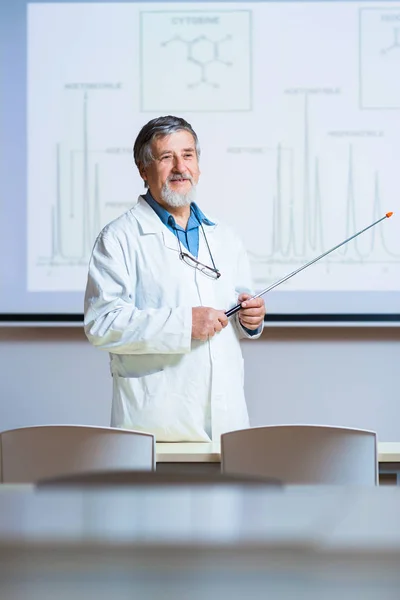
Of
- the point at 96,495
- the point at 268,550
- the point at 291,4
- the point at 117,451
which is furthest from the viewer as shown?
the point at 291,4

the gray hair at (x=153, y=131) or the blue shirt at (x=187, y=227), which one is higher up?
the gray hair at (x=153, y=131)

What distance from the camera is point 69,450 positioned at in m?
1.78

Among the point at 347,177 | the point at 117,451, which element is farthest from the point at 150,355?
the point at 347,177

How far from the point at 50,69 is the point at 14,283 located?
100cm

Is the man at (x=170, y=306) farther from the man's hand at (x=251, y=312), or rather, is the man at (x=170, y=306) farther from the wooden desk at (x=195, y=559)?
the wooden desk at (x=195, y=559)

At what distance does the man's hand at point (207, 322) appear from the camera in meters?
2.29

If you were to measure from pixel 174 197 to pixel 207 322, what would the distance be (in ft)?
Result: 1.50

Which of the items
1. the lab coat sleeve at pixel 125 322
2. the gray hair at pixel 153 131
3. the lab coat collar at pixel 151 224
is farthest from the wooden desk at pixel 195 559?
the gray hair at pixel 153 131

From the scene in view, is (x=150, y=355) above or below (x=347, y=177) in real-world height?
below

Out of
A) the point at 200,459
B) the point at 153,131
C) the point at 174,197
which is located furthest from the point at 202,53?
the point at 200,459

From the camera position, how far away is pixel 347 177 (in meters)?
3.67

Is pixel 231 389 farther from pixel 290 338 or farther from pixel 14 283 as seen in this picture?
pixel 14 283

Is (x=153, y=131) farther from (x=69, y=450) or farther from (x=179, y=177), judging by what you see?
(x=69, y=450)

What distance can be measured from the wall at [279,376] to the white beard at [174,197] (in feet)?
4.25
